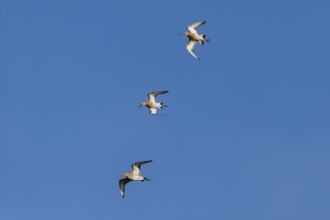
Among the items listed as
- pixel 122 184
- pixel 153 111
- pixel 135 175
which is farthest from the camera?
pixel 153 111

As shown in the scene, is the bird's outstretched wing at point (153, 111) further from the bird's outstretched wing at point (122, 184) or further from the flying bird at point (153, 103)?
the bird's outstretched wing at point (122, 184)

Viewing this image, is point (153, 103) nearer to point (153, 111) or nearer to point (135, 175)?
point (153, 111)

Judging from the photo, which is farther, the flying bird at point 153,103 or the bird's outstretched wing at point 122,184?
the flying bird at point 153,103

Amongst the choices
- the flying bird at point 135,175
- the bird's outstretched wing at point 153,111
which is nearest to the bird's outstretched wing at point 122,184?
the flying bird at point 135,175

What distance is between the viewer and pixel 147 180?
70938mm

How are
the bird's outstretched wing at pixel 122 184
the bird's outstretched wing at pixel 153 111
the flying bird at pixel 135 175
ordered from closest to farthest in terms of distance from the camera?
the flying bird at pixel 135 175 < the bird's outstretched wing at pixel 122 184 < the bird's outstretched wing at pixel 153 111

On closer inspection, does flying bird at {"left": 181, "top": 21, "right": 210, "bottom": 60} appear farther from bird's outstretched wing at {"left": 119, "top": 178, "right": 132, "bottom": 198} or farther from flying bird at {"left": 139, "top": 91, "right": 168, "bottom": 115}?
bird's outstretched wing at {"left": 119, "top": 178, "right": 132, "bottom": 198}

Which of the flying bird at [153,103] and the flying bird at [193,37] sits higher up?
the flying bird at [193,37]

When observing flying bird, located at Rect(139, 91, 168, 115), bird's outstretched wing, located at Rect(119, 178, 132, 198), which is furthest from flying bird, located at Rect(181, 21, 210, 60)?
bird's outstretched wing, located at Rect(119, 178, 132, 198)

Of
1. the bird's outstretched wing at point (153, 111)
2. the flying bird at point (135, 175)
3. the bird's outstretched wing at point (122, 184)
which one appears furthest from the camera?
the bird's outstretched wing at point (153, 111)

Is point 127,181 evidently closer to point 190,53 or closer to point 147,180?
point 147,180

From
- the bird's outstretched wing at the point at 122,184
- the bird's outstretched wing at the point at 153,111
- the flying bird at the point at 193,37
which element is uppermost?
the flying bird at the point at 193,37

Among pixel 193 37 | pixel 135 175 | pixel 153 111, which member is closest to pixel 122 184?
pixel 135 175

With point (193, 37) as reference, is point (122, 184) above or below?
below
